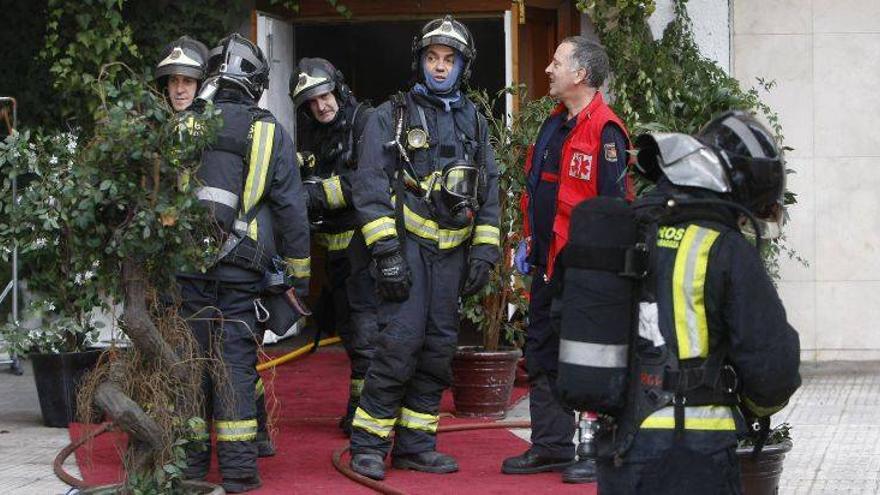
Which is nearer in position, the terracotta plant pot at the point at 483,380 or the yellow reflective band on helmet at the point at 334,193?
the yellow reflective band on helmet at the point at 334,193

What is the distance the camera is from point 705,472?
13.7 feet

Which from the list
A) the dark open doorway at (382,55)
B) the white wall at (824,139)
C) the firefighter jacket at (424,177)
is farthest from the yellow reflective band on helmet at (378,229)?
the dark open doorway at (382,55)

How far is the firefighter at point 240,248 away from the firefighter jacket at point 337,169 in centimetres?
102

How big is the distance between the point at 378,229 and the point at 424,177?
1.38 ft

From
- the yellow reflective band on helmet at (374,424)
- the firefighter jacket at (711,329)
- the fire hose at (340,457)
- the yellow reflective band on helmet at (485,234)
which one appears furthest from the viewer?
the yellow reflective band on helmet at (485,234)

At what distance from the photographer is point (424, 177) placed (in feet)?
23.8

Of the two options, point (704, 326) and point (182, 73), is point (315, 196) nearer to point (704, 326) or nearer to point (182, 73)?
point (182, 73)

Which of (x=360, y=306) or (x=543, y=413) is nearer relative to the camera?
(x=543, y=413)

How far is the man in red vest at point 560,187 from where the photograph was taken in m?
6.88

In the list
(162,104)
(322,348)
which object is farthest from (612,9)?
(162,104)

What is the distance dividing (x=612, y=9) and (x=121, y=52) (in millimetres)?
3529

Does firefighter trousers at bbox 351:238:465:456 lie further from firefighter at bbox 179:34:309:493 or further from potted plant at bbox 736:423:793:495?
potted plant at bbox 736:423:793:495

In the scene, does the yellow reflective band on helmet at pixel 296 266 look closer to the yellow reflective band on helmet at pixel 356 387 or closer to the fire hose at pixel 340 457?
the fire hose at pixel 340 457

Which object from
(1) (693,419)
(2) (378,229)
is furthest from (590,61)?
(1) (693,419)
